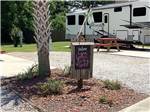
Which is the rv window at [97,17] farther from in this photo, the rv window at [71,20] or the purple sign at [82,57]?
the purple sign at [82,57]

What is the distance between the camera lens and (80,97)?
25.4 feet

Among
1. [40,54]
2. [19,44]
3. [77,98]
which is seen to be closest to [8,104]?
[77,98]

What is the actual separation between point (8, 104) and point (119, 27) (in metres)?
17.6

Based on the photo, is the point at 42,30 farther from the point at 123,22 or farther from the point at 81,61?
the point at 123,22

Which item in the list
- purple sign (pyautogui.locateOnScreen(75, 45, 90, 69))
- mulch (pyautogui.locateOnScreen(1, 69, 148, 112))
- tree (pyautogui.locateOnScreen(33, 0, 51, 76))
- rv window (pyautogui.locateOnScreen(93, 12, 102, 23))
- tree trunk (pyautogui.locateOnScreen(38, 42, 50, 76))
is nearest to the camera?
mulch (pyautogui.locateOnScreen(1, 69, 148, 112))

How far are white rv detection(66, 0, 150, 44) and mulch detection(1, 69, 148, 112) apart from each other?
1130 centimetres

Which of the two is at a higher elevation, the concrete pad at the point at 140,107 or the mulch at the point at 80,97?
the mulch at the point at 80,97

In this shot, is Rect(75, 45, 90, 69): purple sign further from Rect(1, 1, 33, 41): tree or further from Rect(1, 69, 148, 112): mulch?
Rect(1, 1, 33, 41): tree

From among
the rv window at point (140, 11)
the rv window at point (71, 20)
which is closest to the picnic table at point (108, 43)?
the rv window at point (140, 11)

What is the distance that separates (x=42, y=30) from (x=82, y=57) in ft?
6.29

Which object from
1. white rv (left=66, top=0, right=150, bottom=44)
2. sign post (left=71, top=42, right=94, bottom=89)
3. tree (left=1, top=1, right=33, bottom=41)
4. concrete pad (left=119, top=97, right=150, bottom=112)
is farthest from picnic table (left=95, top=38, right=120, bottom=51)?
tree (left=1, top=1, right=33, bottom=41)

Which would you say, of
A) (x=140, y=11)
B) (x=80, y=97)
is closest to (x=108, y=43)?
(x=140, y=11)

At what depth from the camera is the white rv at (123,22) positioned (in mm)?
22500

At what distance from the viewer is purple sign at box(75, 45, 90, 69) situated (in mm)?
8227
